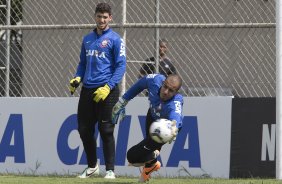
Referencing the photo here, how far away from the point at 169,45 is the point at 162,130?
463 cm

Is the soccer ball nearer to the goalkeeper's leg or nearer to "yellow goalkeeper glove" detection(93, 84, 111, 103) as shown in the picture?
the goalkeeper's leg

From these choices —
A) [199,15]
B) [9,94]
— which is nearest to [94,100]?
[9,94]

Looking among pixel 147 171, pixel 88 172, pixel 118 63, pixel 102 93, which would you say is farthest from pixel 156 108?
pixel 88 172

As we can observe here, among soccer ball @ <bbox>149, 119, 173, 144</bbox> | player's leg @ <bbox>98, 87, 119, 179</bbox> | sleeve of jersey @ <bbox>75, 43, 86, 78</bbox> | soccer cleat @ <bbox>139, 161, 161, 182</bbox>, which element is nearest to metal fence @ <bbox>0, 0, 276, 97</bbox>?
sleeve of jersey @ <bbox>75, 43, 86, 78</bbox>

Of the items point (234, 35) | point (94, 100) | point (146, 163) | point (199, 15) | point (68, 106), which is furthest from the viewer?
point (199, 15)

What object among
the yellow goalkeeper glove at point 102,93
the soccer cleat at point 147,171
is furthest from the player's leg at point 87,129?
the soccer cleat at point 147,171

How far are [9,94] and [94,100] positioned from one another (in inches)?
111

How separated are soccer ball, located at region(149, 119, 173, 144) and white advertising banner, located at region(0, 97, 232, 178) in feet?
7.35

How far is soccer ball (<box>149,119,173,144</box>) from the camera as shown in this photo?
32.3 ft

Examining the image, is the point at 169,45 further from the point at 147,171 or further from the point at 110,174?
the point at 147,171

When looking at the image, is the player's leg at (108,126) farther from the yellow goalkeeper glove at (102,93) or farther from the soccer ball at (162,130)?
the soccer ball at (162,130)

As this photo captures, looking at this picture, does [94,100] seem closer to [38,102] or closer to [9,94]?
[38,102]

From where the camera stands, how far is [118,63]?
449 inches

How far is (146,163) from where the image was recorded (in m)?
10.4
